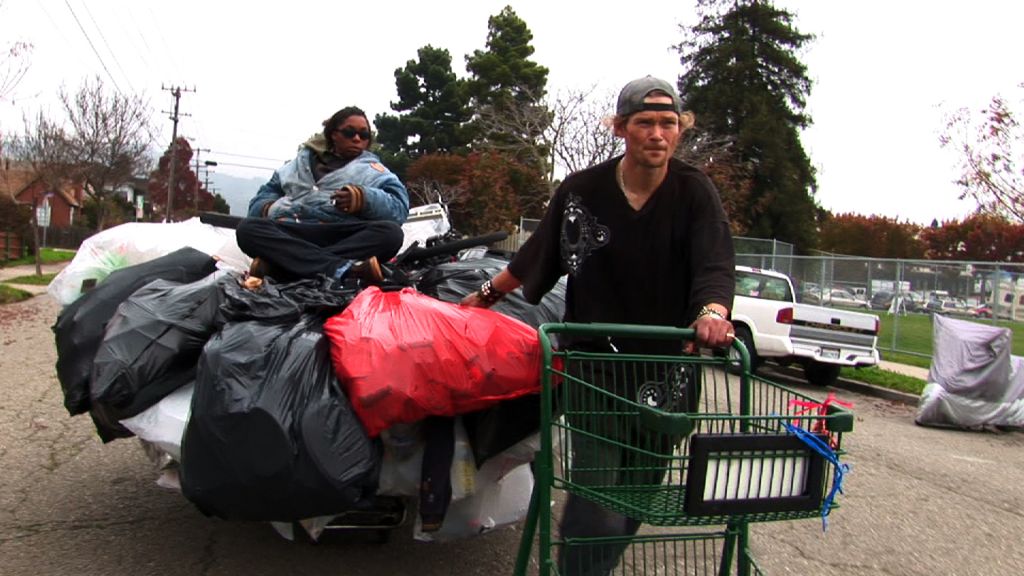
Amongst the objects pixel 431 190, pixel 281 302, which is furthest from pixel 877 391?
pixel 431 190

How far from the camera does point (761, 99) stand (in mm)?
36562

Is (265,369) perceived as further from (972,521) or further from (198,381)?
(972,521)

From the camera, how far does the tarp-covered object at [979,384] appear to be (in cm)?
769

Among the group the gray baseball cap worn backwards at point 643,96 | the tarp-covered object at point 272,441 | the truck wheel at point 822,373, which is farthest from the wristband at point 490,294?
the truck wheel at point 822,373

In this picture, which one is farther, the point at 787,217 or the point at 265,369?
the point at 787,217

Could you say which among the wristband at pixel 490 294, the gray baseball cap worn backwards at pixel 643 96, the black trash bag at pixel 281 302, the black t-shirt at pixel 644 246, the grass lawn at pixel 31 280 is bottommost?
the grass lawn at pixel 31 280

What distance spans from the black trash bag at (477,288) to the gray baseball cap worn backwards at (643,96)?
3.06 feet

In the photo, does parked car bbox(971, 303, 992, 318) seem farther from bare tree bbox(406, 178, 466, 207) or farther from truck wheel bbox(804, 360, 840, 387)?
bare tree bbox(406, 178, 466, 207)

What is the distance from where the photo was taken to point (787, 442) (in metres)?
1.83

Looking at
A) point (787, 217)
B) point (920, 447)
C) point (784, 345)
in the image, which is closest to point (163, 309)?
point (920, 447)

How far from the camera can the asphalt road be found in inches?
128

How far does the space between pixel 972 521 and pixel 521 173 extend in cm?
2382

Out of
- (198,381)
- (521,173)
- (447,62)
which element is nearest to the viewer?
(198,381)

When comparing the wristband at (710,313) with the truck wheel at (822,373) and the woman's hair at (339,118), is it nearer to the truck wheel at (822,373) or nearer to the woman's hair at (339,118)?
the woman's hair at (339,118)
